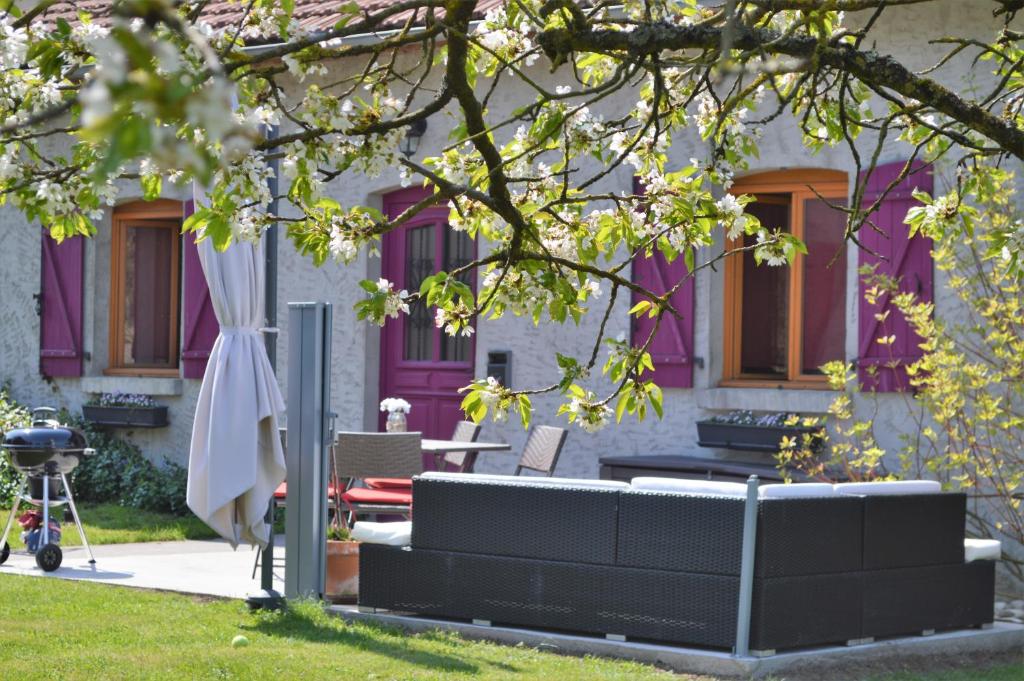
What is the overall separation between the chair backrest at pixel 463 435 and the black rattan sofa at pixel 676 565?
2.86 m

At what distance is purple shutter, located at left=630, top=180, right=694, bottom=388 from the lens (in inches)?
390

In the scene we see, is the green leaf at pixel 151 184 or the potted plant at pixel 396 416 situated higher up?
the green leaf at pixel 151 184

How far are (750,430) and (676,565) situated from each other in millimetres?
2891

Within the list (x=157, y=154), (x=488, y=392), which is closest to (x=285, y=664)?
(x=488, y=392)

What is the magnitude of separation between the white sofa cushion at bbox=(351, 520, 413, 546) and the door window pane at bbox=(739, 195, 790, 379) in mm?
3566

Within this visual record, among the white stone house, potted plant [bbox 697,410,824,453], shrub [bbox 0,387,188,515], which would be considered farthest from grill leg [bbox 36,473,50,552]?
potted plant [bbox 697,410,824,453]

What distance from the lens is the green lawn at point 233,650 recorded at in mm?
5945

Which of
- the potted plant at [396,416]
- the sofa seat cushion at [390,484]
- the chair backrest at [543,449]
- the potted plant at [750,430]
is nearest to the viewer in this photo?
the potted plant at [750,430]

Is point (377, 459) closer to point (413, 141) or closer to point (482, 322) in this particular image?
point (482, 322)

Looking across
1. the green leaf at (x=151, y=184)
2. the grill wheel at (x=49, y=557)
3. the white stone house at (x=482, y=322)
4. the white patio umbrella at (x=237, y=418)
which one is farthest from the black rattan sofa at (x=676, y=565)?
the green leaf at (x=151, y=184)

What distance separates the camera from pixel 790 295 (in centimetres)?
1002

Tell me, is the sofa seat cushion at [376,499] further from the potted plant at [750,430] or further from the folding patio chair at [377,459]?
the potted plant at [750,430]

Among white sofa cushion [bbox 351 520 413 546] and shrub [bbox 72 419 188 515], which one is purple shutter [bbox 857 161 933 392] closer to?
white sofa cushion [bbox 351 520 413 546]

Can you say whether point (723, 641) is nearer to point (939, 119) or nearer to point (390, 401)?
point (939, 119)
